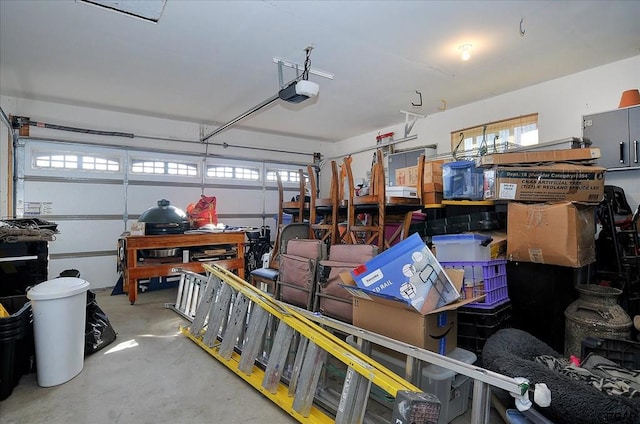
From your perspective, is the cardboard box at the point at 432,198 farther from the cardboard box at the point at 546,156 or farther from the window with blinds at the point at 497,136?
the window with blinds at the point at 497,136

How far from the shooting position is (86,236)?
5406mm

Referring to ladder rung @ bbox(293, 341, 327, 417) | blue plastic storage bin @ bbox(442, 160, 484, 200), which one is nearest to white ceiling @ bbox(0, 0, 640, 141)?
blue plastic storage bin @ bbox(442, 160, 484, 200)

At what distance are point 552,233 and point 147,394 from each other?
3.11 metres

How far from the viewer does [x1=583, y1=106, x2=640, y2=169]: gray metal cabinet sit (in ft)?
Result: 10.8

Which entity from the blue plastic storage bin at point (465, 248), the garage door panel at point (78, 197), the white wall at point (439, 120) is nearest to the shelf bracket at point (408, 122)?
the white wall at point (439, 120)

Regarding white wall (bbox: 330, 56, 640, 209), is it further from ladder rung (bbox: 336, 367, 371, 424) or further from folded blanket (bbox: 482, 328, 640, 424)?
ladder rung (bbox: 336, 367, 371, 424)

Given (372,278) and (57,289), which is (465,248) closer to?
(372,278)

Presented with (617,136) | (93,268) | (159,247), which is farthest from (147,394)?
(617,136)

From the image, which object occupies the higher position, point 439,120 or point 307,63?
point 307,63

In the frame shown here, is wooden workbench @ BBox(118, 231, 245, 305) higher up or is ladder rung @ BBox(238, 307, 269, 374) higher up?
wooden workbench @ BBox(118, 231, 245, 305)

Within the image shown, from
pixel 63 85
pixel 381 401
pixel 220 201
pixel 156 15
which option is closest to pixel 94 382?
pixel 381 401

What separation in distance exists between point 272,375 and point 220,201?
5001mm

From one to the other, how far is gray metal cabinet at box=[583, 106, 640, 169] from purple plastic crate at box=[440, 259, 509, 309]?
2.23 meters

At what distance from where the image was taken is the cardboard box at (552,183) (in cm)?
258
